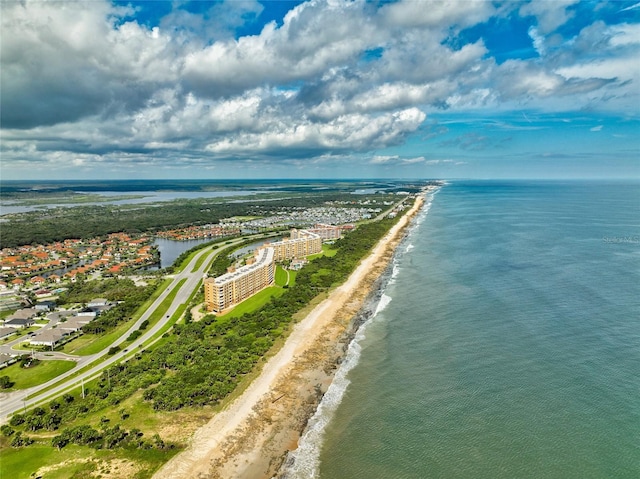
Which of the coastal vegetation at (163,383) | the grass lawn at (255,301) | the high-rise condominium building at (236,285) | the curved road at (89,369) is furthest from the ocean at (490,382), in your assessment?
the curved road at (89,369)

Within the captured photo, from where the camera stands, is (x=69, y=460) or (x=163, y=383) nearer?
(x=69, y=460)

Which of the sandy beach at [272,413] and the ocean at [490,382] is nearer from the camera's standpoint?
the sandy beach at [272,413]

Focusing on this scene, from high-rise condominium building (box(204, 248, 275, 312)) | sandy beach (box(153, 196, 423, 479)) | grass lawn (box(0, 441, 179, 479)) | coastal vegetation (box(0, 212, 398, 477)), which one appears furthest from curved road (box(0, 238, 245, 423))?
sandy beach (box(153, 196, 423, 479))

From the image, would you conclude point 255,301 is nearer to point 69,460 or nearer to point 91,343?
point 91,343

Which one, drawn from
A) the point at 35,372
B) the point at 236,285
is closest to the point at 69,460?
the point at 35,372

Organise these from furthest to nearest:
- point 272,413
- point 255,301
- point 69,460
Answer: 1. point 255,301
2. point 272,413
3. point 69,460

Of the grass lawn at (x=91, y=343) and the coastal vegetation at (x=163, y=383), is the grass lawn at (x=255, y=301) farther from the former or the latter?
the grass lawn at (x=91, y=343)

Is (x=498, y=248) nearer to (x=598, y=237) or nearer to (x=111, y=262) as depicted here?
(x=598, y=237)

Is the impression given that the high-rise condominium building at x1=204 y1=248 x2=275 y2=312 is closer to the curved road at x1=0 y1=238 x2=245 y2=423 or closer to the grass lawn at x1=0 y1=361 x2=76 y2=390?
the curved road at x1=0 y1=238 x2=245 y2=423
